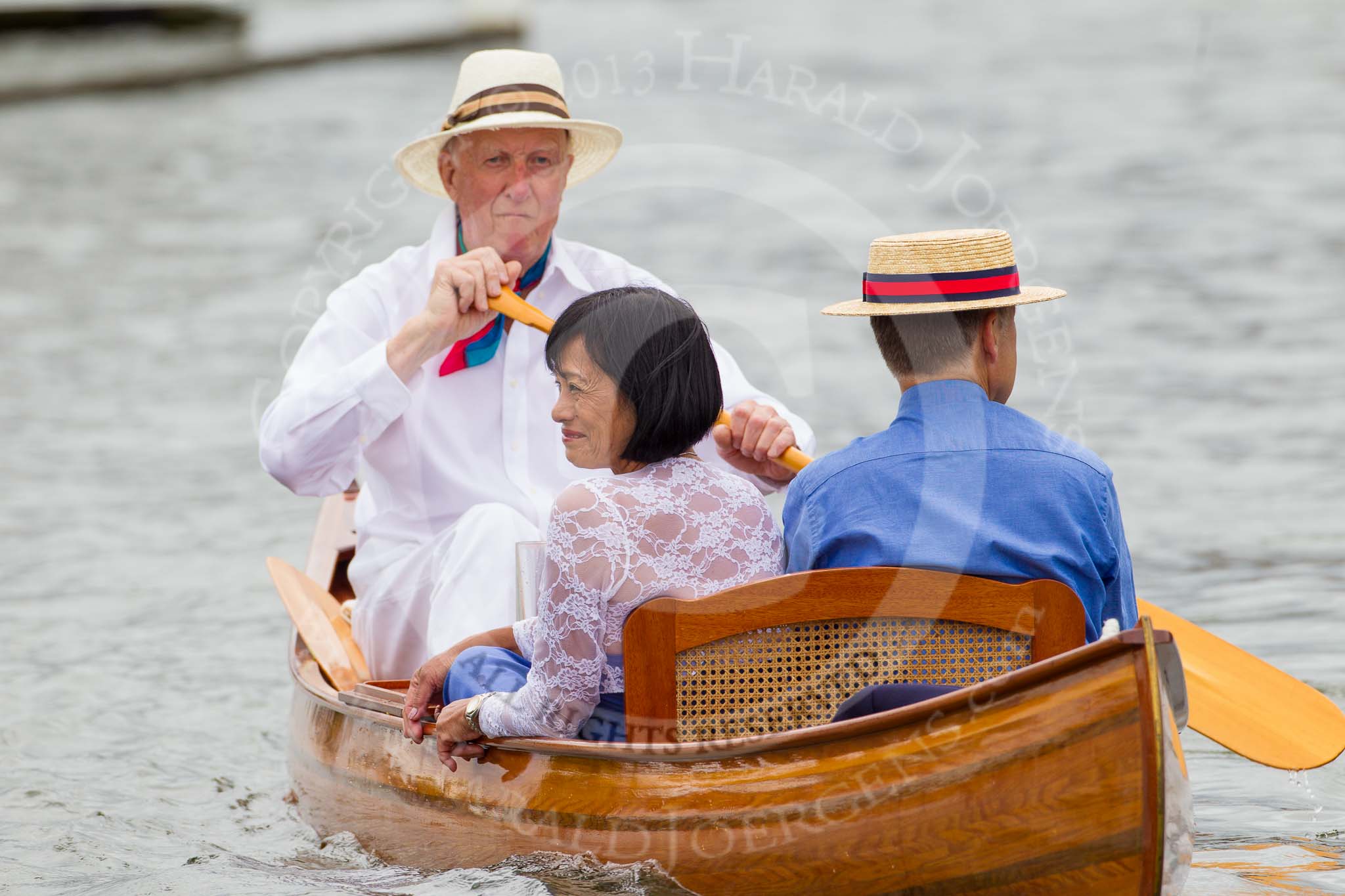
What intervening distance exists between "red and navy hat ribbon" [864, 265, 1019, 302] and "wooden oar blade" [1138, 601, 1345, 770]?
1.01 meters

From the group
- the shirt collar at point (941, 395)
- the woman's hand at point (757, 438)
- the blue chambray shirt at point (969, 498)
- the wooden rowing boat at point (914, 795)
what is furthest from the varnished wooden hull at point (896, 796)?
the woman's hand at point (757, 438)

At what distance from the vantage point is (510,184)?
142 inches

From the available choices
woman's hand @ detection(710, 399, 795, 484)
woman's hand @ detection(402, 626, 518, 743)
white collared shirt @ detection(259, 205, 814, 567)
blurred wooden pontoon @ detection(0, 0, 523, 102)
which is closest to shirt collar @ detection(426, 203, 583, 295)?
white collared shirt @ detection(259, 205, 814, 567)

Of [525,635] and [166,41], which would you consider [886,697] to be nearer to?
[525,635]

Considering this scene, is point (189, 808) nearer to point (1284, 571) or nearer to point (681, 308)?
point (681, 308)

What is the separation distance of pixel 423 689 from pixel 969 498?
3.62 feet

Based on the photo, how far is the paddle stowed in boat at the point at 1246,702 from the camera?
10.8 ft

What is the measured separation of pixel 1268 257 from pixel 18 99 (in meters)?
14.1

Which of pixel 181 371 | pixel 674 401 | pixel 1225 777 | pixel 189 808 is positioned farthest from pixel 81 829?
pixel 181 371

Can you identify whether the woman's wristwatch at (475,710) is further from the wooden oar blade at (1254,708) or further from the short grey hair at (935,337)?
the wooden oar blade at (1254,708)

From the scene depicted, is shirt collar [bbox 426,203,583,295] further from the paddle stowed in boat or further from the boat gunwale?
the boat gunwale

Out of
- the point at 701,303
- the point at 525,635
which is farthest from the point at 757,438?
the point at 701,303

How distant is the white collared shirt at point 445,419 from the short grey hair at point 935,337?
3.37ft

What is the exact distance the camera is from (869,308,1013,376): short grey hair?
102 inches
